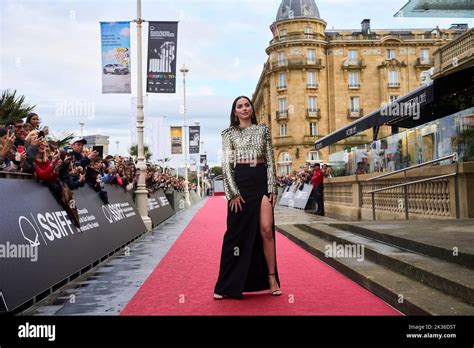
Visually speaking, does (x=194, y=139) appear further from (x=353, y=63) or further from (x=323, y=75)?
(x=353, y=63)

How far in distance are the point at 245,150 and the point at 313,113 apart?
67.9m

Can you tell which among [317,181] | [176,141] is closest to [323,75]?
[176,141]

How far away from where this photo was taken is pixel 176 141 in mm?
40156

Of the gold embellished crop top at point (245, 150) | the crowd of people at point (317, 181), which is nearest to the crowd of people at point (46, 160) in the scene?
the gold embellished crop top at point (245, 150)

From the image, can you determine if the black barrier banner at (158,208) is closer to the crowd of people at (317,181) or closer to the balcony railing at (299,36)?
the crowd of people at (317,181)

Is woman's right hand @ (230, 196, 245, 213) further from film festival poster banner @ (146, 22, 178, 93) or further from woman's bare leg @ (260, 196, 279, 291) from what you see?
film festival poster banner @ (146, 22, 178, 93)

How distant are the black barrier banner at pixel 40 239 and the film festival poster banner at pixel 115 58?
20.8ft

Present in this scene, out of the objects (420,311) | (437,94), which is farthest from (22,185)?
(437,94)

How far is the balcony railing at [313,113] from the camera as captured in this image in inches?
2862

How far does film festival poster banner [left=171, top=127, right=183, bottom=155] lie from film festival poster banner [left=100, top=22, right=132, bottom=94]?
23.6 metres

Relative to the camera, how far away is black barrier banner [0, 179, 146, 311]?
5.72 meters

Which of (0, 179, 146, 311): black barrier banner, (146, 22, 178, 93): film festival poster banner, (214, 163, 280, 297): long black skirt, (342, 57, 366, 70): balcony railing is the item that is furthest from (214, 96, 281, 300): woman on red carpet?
(342, 57, 366, 70): balcony railing
